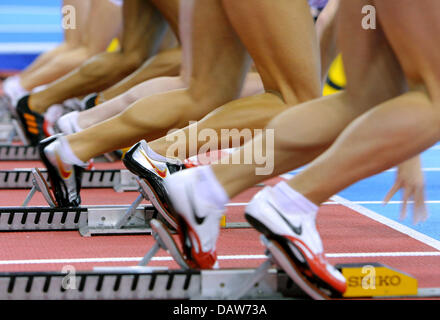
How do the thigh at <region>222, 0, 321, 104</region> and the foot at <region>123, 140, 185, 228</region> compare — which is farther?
the foot at <region>123, 140, 185, 228</region>

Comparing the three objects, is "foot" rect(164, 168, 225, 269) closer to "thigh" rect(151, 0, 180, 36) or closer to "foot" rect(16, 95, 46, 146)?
"thigh" rect(151, 0, 180, 36)

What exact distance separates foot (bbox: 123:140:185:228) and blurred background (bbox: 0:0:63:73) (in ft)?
41.5

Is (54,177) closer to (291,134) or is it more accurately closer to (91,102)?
(291,134)

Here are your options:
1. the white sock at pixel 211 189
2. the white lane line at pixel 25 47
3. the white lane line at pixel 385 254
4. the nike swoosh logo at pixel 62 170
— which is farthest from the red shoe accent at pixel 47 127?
the white lane line at pixel 25 47

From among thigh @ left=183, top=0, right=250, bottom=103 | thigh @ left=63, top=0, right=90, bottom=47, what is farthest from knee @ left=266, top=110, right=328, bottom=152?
thigh @ left=63, top=0, right=90, bottom=47

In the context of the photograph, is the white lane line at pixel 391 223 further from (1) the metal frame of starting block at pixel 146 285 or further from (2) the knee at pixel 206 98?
(1) the metal frame of starting block at pixel 146 285

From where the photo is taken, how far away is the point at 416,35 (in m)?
2.06

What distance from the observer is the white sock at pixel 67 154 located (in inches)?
131

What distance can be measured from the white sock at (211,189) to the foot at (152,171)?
2.17ft

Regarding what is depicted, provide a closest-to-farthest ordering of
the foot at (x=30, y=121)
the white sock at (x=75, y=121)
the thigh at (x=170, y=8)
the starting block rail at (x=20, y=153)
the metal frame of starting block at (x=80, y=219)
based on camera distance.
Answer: the metal frame of starting block at (x=80, y=219), the white sock at (x=75, y=121), the thigh at (x=170, y=8), the foot at (x=30, y=121), the starting block rail at (x=20, y=153)

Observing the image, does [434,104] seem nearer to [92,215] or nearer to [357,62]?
[357,62]

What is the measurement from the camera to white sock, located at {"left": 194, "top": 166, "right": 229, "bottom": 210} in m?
2.27
